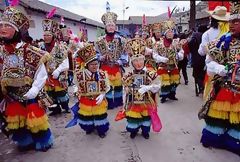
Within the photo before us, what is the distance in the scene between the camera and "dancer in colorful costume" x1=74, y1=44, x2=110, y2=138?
207 inches

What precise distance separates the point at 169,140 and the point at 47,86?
300cm

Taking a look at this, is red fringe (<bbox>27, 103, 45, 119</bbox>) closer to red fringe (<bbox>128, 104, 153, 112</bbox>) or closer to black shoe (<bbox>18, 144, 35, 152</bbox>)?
black shoe (<bbox>18, 144, 35, 152</bbox>)

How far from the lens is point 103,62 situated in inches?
280

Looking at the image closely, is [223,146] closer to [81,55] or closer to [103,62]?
[81,55]

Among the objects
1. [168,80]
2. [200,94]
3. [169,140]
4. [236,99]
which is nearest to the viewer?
[236,99]

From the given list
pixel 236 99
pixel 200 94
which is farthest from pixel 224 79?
pixel 200 94

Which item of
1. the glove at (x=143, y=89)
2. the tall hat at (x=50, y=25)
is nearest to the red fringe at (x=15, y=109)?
the glove at (x=143, y=89)

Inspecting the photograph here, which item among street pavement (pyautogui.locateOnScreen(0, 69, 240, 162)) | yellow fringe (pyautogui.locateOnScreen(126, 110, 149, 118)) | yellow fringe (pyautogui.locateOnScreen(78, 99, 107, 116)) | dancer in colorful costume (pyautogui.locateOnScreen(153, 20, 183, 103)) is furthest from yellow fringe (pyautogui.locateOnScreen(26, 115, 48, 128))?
dancer in colorful costume (pyautogui.locateOnScreen(153, 20, 183, 103))

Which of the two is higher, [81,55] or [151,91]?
[81,55]

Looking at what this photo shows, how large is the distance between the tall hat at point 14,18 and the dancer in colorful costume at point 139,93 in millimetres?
1760

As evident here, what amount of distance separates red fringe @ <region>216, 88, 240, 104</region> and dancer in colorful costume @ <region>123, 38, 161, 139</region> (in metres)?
1.09

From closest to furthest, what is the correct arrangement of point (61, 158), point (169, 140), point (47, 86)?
1. point (61, 158)
2. point (169, 140)
3. point (47, 86)

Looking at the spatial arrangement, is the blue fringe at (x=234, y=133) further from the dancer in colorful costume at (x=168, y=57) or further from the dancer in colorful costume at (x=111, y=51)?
the dancer in colorful costume at (x=111, y=51)

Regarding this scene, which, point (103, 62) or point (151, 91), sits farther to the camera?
point (103, 62)
